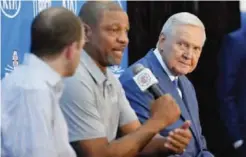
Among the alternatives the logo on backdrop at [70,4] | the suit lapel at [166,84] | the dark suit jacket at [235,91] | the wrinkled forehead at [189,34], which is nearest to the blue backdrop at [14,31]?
the logo on backdrop at [70,4]

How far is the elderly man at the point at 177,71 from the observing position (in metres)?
3.44

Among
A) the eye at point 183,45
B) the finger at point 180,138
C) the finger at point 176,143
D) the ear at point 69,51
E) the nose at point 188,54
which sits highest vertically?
the ear at point 69,51

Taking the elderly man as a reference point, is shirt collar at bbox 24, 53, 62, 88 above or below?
above

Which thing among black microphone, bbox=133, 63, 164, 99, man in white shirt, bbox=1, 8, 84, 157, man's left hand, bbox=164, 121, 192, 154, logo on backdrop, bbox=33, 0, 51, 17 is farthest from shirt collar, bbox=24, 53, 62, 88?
logo on backdrop, bbox=33, 0, 51, 17

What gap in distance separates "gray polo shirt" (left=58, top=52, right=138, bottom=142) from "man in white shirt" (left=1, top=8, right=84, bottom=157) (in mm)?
236

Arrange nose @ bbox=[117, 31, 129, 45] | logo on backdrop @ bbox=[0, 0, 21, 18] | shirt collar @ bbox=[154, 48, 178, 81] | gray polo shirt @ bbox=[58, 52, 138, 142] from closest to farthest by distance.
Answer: gray polo shirt @ bbox=[58, 52, 138, 142], nose @ bbox=[117, 31, 129, 45], logo on backdrop @ bbox=[0, 0, 21, 18], shirt collar @ bbox=[154, 48, 178, 81]

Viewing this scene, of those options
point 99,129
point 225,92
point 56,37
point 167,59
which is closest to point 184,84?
point 167,59

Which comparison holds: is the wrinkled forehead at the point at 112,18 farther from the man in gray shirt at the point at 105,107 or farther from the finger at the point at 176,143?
the finger at the point at 176,143

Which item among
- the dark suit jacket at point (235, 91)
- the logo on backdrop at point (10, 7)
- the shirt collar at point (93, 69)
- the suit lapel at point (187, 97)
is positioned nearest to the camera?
the shirt collar at point (93, 69)

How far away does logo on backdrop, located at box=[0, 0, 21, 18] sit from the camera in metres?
3.38

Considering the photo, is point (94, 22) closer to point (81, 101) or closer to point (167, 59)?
point (81, 101)

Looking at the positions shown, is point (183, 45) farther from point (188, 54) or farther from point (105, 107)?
point (105, 107)

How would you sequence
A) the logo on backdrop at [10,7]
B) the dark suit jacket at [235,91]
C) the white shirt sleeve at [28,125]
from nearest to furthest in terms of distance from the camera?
the white shirt sleeve at [28,125]
the logo on backdrop at [10,7]
the dark suit jacket at [235,91]

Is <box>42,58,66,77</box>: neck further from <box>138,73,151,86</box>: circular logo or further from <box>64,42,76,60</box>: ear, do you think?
<box>138,73,151,86</box>: circular logo
